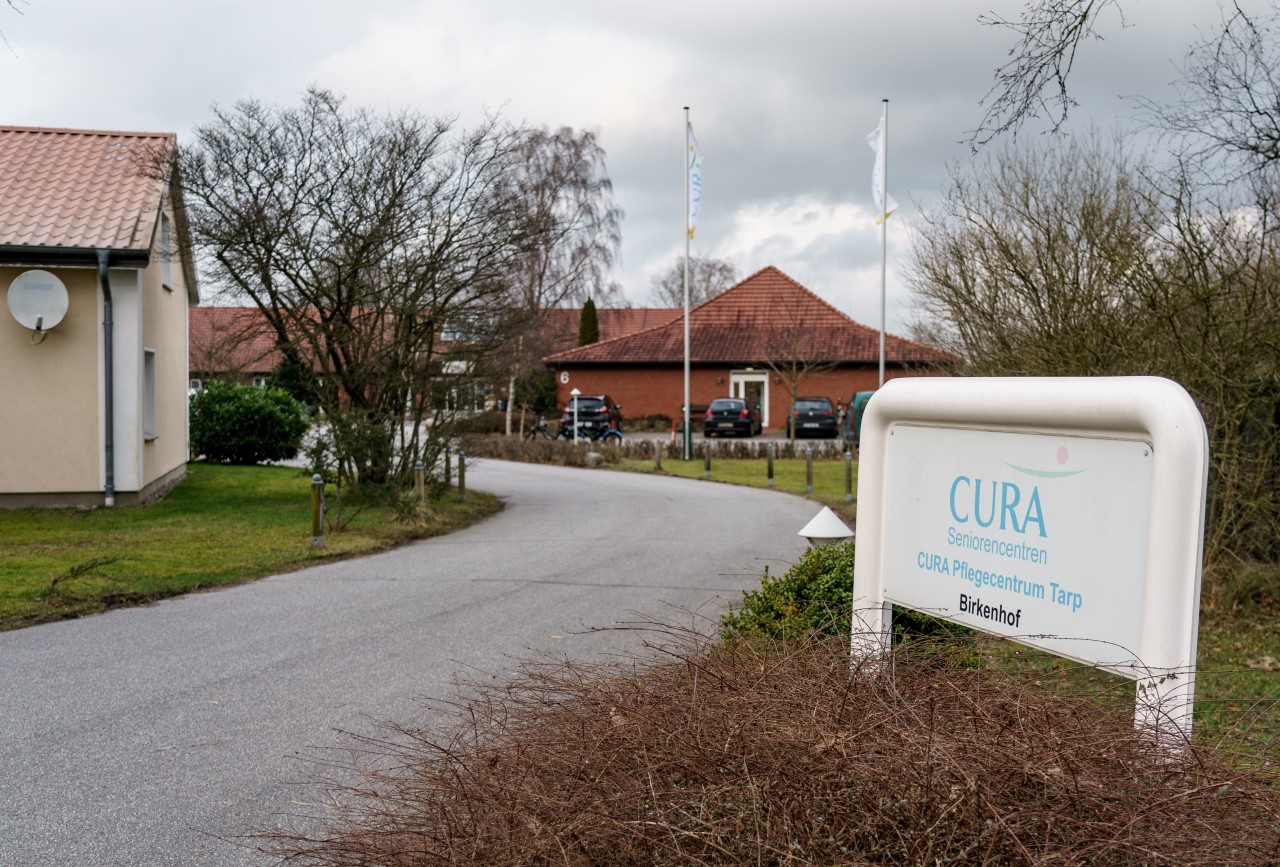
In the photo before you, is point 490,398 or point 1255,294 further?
point 490,398

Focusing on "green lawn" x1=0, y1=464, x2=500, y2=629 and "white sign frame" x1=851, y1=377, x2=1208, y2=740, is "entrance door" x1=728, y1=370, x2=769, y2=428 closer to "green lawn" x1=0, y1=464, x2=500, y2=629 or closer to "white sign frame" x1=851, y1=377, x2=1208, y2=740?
"green lawn" x1=0, y1=464, x2=500, y2=629

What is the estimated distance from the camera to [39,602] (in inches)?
387

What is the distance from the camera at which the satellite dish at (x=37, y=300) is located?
16281 millimetres

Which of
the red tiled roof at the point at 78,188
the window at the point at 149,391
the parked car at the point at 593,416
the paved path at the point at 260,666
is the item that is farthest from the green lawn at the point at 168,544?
the parked car at the point at 593,416

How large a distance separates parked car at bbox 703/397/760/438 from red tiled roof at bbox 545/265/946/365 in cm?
511

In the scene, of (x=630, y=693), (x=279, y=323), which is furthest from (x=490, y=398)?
(x=630, y=693)

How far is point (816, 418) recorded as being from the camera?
42531mm

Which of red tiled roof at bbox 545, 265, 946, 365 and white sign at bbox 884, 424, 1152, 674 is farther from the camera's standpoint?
red tiled roof at bbox 545, 265, 946, 365

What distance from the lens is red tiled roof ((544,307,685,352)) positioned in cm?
6075

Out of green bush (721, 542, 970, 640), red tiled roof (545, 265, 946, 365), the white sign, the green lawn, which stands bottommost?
the green lawn

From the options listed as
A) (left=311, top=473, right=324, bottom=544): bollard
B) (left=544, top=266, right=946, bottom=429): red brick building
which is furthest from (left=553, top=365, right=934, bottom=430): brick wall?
(left=311, top=473, right=324, bottom=544): bollard

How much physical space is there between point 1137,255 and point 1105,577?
767cm

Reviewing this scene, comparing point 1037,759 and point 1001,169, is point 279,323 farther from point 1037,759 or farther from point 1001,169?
point 1037,759

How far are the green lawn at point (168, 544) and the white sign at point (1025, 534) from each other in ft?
24.8
